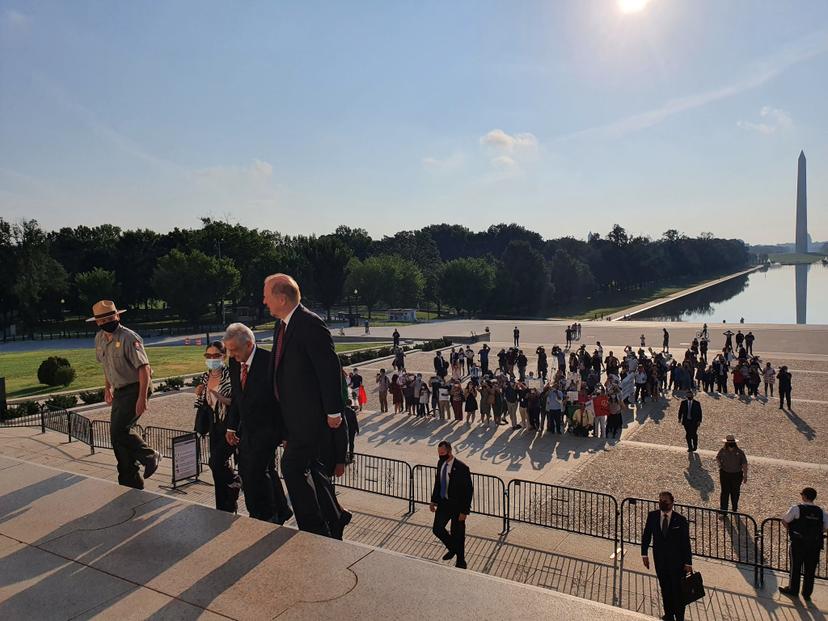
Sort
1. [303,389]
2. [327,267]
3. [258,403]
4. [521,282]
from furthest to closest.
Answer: [521,282]
[327,267]
[258,403]
[303,389]

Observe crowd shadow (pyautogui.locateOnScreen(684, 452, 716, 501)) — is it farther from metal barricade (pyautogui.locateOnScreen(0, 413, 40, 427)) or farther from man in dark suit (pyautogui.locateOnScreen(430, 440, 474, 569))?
metal barricade (pyautogui.locateOnScreen(0, 413, 40, 427))

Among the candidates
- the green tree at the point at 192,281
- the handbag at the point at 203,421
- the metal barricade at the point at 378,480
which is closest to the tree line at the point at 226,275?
the green tree at the point at 192,281

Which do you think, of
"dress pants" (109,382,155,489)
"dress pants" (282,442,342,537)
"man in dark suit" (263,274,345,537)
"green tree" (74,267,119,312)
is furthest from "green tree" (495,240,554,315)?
"man in dark suit" (263,274,345,537)

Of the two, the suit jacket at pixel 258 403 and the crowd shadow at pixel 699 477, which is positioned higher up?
the suit jacket at pixel 258 403

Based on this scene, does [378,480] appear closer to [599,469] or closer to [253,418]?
[599,469]

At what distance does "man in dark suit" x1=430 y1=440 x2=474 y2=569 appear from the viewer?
23.3ft

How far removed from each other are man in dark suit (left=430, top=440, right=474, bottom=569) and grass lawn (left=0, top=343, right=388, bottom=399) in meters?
23.6

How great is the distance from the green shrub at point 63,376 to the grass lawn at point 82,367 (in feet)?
0.90

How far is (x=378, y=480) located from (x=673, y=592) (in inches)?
264

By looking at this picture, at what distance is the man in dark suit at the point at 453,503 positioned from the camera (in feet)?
23.3

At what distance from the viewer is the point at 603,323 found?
186 feet

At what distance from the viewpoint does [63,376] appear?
88.4 feet

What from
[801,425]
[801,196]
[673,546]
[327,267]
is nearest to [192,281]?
[327,267]

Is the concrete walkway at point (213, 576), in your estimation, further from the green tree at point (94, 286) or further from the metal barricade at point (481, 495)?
the green tree at point (94, 286)
